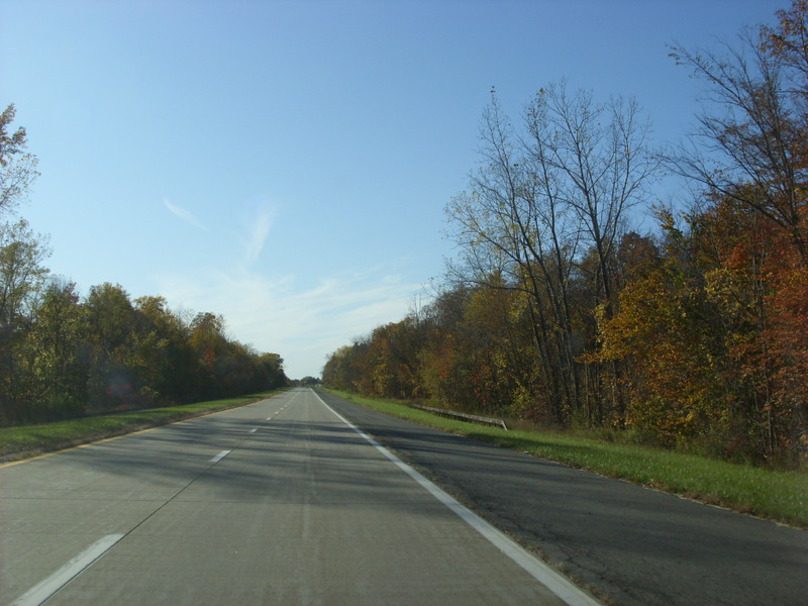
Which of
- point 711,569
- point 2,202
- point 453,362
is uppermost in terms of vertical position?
point 2,202

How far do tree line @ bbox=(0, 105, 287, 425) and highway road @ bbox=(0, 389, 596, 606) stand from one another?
61.8ft

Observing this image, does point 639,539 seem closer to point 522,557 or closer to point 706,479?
point 522,557

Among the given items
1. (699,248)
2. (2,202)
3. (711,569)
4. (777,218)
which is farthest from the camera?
(2,202)

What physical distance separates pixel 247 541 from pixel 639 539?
4.33m

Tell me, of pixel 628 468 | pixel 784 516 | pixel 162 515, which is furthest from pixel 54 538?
pixel 628 468

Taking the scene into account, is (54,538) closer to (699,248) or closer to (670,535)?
(670,535)

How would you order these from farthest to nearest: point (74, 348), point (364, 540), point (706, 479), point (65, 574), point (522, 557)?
point (74, 348)
point (706, 479)
point (364, 540)
point (522, 557)
point (65, 574)

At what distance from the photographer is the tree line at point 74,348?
154 ft

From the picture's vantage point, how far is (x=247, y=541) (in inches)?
289

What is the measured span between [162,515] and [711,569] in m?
6.30

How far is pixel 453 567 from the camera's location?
6.39 metres

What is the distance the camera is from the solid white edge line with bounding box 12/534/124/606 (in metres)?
5.28

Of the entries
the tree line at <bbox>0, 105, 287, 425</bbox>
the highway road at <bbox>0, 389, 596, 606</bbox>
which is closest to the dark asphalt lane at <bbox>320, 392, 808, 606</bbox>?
the highway road at <bbox>0, 389, 596, 606</bbox>

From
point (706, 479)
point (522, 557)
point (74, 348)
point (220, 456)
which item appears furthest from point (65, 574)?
point (74, 348)
